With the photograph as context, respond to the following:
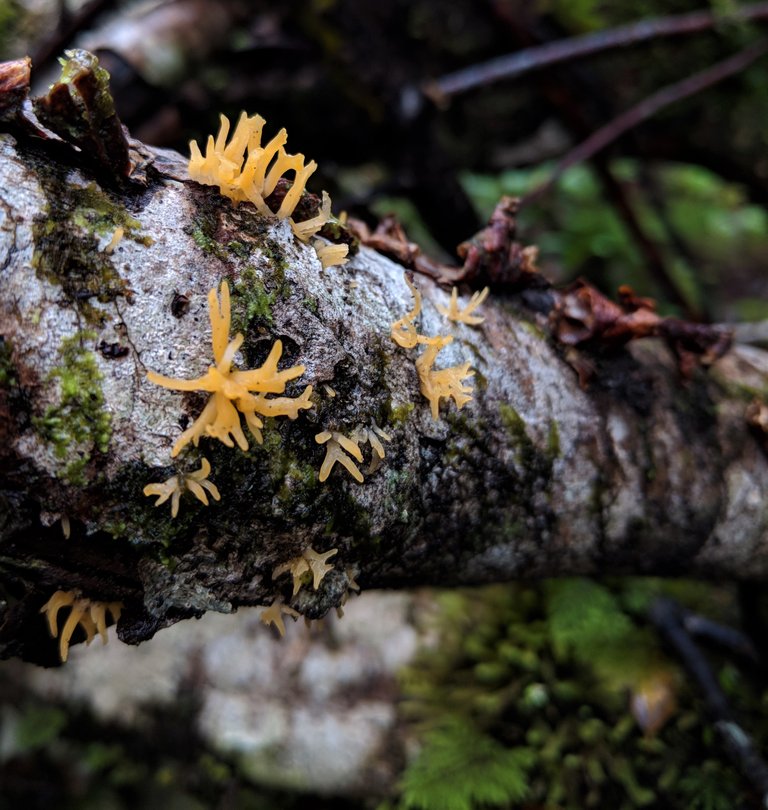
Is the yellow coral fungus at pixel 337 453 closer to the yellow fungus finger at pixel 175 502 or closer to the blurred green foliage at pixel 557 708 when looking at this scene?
the yellow fungus finger at pixel 175 502

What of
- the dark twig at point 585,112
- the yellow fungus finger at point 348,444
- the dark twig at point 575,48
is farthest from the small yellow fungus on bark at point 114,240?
the dark twig at point 585,112

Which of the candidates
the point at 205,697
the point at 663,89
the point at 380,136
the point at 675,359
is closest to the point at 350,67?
the point at 380,136

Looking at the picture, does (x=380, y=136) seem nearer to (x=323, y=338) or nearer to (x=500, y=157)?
(x=500, y=157)

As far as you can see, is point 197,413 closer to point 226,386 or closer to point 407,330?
point 226,386

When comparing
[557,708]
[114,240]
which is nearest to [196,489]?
[114,240]

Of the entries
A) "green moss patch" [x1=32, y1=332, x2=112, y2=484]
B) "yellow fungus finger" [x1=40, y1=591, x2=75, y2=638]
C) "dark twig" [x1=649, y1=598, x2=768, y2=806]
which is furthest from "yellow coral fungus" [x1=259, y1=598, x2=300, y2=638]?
"dark twig" [x1=649, y1=598, x2=768, y2=806]

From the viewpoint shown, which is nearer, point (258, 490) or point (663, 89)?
point (258, 490)
